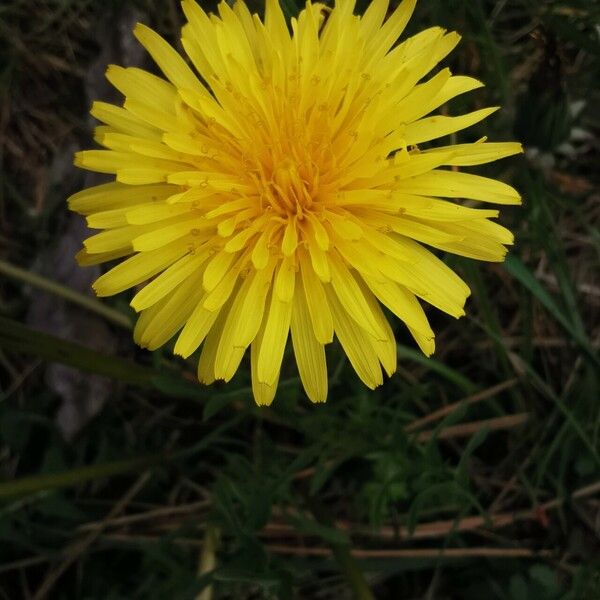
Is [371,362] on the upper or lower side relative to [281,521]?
upper

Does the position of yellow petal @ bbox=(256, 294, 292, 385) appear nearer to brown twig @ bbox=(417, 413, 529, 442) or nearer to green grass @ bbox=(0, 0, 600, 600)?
green grass @ bbox=(0, 0, 600, 600)

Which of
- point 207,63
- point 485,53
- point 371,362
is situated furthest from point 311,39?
point 485,53

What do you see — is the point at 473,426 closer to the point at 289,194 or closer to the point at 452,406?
the point at 452,406

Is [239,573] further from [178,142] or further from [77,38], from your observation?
[77,38]

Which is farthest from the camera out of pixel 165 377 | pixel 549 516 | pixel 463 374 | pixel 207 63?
pixel 463 374

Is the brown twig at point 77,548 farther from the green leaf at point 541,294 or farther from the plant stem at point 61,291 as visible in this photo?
the green leaf at point 541,294

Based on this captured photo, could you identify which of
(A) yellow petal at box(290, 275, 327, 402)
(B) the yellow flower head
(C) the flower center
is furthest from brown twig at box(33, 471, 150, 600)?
(C) the flower center

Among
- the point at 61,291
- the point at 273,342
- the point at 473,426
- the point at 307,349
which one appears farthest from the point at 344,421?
the point at 61,291

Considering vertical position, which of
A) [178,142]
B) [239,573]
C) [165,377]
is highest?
[178,142]
